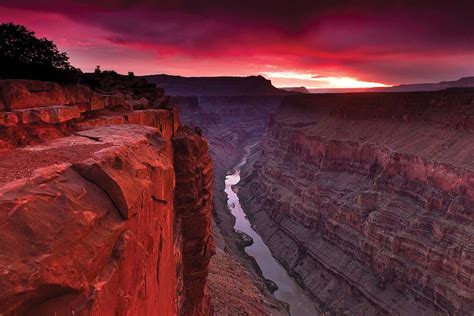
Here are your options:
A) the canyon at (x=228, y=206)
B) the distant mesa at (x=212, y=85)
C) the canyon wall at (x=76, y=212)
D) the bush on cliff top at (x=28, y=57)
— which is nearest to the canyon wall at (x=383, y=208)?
the canyon at (x=228, y=206)

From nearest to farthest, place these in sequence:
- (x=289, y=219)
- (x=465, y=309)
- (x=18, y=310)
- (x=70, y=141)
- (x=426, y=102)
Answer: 1. (x=18, y=310)
2. (x=70, y=141)
3. (x=465, y=309)
4. (x=426, y=102)
5. (x=289, y=219)

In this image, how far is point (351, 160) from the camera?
53.2 m

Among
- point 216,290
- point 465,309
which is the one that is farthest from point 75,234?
point 465,309

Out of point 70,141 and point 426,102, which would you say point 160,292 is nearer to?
point 70,141

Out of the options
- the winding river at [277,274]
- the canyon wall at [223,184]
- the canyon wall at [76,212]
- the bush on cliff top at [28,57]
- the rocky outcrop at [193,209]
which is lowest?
the winding river at [277,274]

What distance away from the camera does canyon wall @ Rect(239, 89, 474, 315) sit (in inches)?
1335

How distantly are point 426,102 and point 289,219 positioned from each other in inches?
985

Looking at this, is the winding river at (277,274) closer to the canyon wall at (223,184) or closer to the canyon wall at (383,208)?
the canyon wall at (383,208)

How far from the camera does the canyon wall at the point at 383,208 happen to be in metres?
33.9

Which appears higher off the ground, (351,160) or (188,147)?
(188,147)

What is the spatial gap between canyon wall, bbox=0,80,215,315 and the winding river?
1257 inches

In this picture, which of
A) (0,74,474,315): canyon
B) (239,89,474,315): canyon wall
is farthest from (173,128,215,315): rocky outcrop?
(239,89,474,315): canyon wall

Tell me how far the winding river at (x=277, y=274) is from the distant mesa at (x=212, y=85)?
115 meters

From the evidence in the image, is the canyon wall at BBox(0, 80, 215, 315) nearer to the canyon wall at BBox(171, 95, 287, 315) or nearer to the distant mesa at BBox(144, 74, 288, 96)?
the canyon wall at BBox(171, 95, 287, 315)
